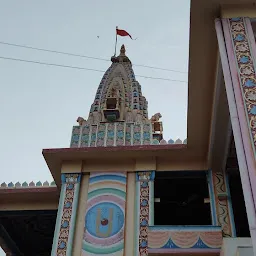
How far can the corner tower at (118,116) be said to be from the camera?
11258mm

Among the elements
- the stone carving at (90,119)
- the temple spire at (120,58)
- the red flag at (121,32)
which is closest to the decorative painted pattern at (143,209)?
the stone carving at (90,119)

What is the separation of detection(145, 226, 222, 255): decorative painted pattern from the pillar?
0.41 m

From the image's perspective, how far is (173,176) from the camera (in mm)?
10055

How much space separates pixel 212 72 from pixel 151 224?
337 cm

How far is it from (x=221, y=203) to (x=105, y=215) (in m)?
2.49

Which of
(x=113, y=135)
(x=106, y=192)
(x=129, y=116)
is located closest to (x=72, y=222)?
(x=106, y=192)

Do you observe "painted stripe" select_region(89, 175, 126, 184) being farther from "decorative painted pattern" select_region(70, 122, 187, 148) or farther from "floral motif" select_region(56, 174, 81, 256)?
"decorative painted pattern" select_region(70, 122, 187, 148)

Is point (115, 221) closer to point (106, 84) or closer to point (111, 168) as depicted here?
point (111, 168)

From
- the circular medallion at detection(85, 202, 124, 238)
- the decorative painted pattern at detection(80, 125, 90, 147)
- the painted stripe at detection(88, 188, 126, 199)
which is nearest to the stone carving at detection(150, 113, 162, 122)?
the decorative painted pattern at detection(80, 125, 90, 147)

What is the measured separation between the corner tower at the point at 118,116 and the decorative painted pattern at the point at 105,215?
1493 millimetres

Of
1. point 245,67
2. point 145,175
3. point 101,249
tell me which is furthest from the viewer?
point 145,175

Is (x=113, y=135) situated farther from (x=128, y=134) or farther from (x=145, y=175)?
(x=145, y=175)

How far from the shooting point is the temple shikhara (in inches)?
252

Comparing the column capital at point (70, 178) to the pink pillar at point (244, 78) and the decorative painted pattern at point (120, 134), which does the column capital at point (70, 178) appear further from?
the pink pillar at point (244, 78)
